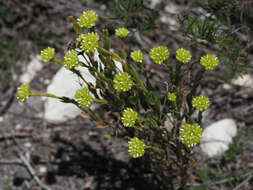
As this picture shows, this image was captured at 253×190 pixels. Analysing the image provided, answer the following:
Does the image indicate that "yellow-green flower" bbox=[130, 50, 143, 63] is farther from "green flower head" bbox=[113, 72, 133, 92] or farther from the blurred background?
the blurred background

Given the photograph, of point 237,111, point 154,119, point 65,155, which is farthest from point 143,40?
point 154,119

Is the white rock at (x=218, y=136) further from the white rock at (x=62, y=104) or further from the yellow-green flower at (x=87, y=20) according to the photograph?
the yellow-green flower at (x=87, y=20)

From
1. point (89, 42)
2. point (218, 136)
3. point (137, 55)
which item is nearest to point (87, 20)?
point (89, 42)

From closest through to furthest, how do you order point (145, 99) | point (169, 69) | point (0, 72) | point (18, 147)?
point (169, 69) < point (145, 99) < point (18, 147) < point (0, 72)

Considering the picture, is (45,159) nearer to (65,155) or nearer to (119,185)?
(65,155)

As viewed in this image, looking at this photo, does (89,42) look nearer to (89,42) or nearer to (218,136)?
(89,42)

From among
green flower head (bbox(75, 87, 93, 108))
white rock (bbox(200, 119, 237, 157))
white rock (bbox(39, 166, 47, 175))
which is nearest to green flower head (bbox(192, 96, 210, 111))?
green flower head (bbox(75, 87, 93, 108))

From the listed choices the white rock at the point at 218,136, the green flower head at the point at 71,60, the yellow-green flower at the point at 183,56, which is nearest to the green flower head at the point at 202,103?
the yellow-green flower at the point at 183,56
